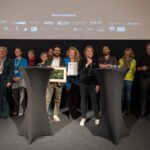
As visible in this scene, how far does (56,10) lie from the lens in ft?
20.0

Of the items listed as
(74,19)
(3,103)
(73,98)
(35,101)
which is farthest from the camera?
(74,19)

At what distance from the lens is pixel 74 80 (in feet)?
16.9

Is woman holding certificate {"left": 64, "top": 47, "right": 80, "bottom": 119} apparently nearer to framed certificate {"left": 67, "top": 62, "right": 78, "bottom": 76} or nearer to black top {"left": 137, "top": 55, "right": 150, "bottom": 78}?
framed certificate {"left": 67, "top": 62, "right": 78, "bottom": 76}

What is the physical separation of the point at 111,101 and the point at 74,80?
1.46 meters

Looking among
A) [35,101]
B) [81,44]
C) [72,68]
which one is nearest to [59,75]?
[72,68]

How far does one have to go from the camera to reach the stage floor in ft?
11.8

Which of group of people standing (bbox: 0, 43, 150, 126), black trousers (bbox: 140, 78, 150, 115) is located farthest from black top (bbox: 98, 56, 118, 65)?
black trousers (bbox: 140, 78, 150, 115)

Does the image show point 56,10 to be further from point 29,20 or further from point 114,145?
point 114,145

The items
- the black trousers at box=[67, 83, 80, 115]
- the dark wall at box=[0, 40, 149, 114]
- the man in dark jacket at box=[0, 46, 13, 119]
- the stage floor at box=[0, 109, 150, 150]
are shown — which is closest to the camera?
the stage floor at box=[0, 109, 150, 150]

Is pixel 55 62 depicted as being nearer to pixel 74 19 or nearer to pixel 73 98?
pixel 73 98

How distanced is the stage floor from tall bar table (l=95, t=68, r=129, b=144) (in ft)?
0.42

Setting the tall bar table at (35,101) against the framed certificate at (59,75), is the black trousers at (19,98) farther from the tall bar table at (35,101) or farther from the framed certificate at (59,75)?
the tall bar table at (35,101)

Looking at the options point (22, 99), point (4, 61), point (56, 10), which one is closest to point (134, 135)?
point (22, 99)

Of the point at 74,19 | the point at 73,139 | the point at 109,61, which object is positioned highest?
the point at 74,19
